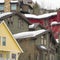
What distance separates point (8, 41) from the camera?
1859 inches

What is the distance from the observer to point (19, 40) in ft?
167

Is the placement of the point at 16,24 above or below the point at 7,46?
above

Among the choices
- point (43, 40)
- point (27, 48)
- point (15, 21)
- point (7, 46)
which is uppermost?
point (15, 21)

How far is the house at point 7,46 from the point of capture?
46438 millimetres

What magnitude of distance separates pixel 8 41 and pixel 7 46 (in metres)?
0.83

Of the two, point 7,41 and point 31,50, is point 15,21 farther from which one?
point 7,41

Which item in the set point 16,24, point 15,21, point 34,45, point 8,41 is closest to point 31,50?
point 34,45

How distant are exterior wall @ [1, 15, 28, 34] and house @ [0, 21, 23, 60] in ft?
25.2

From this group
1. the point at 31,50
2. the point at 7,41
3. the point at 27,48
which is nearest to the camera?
the point at 7,41

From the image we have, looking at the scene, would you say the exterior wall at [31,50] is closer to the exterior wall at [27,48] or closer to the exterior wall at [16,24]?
the exterior wall at [27,48]

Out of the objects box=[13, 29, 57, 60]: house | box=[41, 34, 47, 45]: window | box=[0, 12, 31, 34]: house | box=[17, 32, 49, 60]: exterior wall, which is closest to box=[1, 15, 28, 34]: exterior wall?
box=[0, 12, 31, 34]: house

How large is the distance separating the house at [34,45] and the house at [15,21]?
2.07m

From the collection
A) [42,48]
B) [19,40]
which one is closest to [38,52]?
[42,48]

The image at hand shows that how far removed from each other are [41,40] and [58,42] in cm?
924
